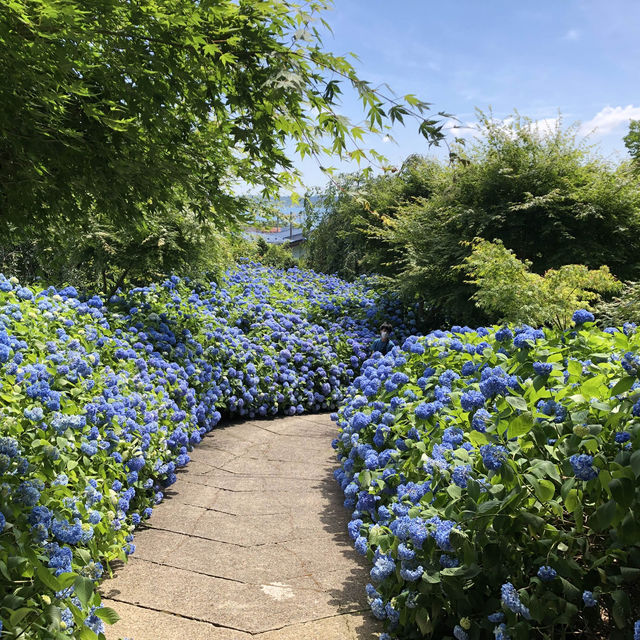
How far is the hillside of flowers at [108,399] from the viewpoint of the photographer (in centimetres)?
228

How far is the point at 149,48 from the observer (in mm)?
2131

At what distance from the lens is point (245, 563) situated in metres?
3.38

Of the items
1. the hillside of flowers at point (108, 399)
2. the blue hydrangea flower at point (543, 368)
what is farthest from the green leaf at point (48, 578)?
the blue hydrangea flower at point (543, 368)

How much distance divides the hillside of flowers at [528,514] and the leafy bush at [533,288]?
2908 mm

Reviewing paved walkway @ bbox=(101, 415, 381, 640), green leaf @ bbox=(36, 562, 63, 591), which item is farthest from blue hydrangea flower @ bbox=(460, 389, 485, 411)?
green leaf @ bbox=(36, 562, 63, 591)

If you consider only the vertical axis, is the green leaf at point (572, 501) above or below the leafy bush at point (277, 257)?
below

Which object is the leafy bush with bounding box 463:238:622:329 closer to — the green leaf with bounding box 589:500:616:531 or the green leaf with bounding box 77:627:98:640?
the green leaf with bounding box 589:500:616:531

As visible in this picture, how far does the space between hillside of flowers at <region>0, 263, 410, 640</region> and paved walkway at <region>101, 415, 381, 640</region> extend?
243mm

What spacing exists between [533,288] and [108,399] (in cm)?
461

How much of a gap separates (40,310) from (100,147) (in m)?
2.39

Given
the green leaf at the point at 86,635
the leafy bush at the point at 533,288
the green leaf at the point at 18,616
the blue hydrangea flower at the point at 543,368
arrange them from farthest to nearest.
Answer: the leafy bush at the point at 533,288 → the blue hydrangea flower at the point at 543,368 → the green leaf at the point at 86,635 → the green leaf at the point at 18,616

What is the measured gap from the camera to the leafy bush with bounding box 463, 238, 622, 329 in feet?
19.5

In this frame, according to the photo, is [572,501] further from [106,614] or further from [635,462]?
[106,614]

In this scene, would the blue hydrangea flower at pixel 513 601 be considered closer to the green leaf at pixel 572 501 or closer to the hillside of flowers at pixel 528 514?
the hillside of flowers at pixel 528 514
